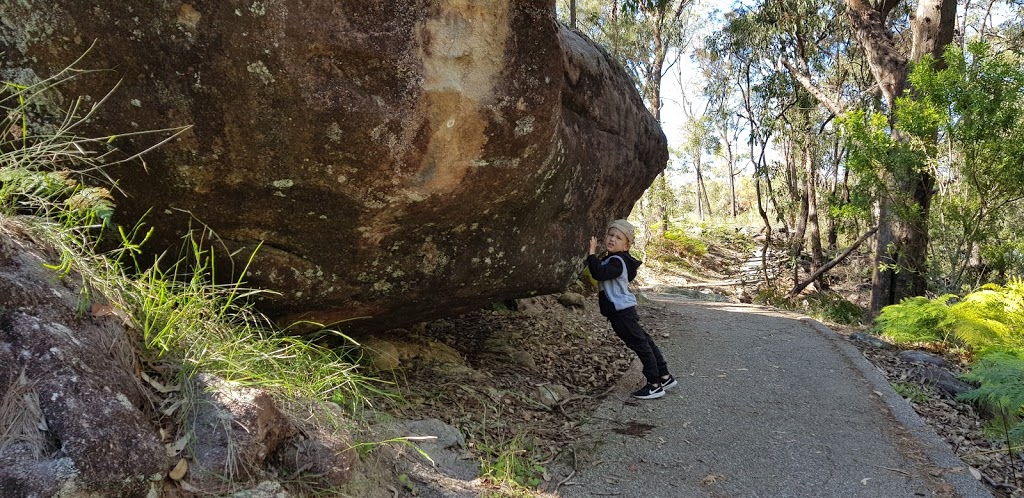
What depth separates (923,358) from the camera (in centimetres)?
671

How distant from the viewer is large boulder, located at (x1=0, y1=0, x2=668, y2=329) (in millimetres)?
2883

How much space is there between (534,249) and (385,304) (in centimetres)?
117

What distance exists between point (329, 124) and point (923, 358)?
6.58 metres

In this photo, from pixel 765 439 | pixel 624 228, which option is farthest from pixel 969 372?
pixel 624 228

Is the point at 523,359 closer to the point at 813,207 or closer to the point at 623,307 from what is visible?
the point at 623,307

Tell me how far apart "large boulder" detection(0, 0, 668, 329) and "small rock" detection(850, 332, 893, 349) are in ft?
17.5

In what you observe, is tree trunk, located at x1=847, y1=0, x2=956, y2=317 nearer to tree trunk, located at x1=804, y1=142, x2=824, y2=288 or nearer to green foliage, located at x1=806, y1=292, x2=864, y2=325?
green foliage, located at x1=806, y1=292, x2=864, y2=325

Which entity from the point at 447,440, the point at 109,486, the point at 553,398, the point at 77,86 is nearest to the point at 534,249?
the point at 553,398

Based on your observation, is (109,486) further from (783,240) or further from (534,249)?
(783,240)

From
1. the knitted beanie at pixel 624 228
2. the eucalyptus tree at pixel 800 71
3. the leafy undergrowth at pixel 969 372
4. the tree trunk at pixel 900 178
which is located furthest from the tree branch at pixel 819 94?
the knitted beanie at pixel 624 228

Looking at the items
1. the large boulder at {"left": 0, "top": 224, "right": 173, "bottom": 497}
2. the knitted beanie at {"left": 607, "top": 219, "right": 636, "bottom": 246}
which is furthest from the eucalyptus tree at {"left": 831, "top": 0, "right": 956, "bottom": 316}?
the large boulder at {"left": 0, "top": 224, "right": 173, "bottom": 497}

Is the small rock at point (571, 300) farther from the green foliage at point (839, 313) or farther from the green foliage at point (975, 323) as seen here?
the green foliage at point (839, 313)

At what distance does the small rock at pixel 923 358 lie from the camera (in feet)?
21.5

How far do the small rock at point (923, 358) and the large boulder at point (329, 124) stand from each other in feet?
16.1
